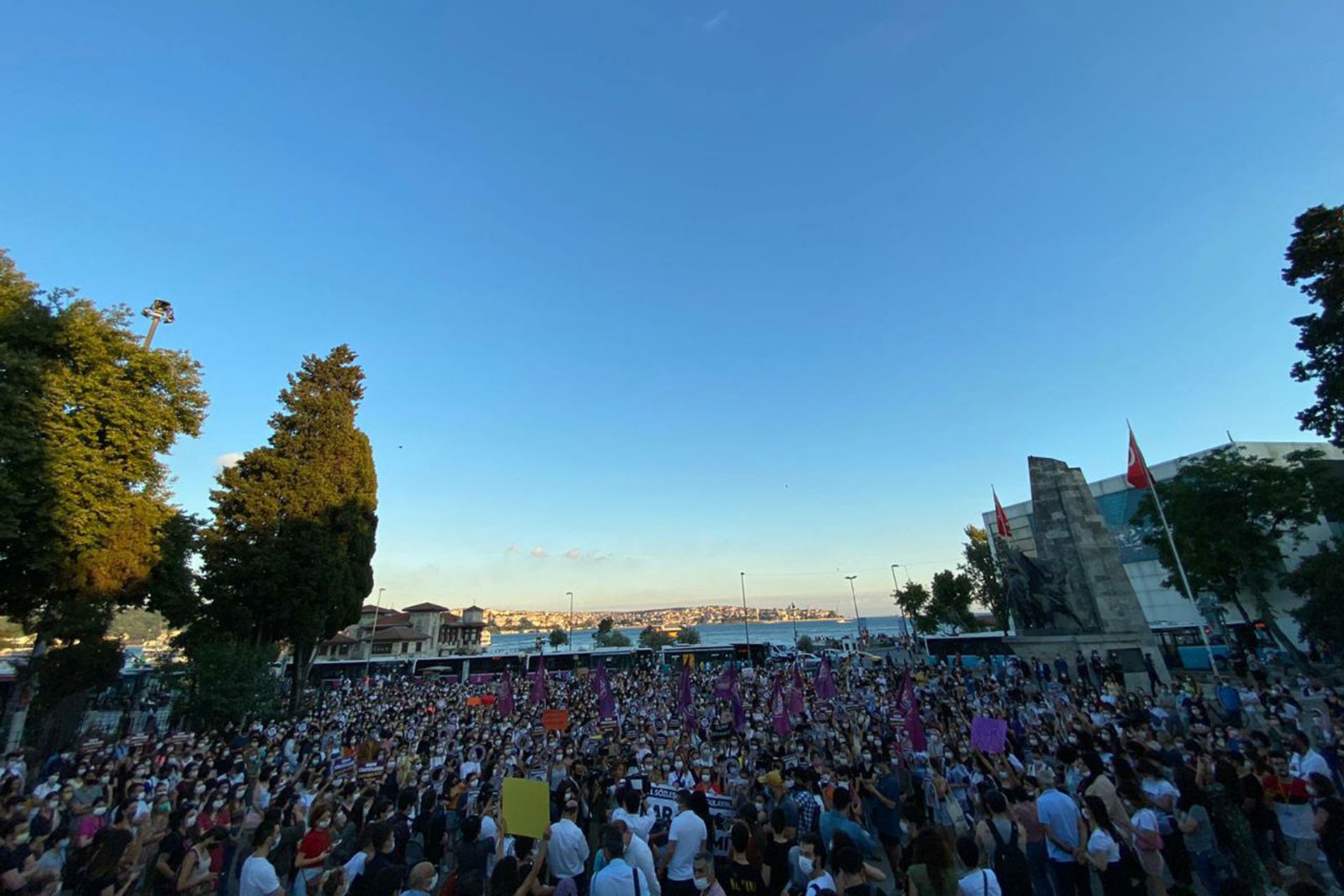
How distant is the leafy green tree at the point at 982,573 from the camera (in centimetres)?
5703

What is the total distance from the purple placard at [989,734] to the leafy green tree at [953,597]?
57.7 meters

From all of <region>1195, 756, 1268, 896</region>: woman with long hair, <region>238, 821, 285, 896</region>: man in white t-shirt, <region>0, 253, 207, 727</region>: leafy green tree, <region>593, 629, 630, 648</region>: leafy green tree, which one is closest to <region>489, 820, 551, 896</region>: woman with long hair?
<region>238, 821, 285, 896</region>: man in white t-shirt

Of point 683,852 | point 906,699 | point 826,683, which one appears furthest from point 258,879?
point 826,683

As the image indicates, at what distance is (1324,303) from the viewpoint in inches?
908

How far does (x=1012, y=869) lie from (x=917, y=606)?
71270 mm

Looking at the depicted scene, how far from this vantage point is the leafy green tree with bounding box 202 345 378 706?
89.4ft

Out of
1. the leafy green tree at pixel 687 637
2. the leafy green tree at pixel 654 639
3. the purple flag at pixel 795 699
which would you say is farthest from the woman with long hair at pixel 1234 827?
the leafy green tree at pixel 687 637

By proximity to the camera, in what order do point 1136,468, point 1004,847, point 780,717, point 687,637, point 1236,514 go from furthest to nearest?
point 687,637 < point 1236,514 < point 1136,468 < point 780,717 < point 1004,847

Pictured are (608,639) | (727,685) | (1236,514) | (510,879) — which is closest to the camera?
(510,879)

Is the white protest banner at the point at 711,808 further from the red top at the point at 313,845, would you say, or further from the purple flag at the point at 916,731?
the purple flag at the point at 916,731

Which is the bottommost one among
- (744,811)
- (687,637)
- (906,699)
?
(906,699)

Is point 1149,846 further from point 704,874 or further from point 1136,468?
point 1136,468

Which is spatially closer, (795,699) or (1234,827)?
(1234,827)

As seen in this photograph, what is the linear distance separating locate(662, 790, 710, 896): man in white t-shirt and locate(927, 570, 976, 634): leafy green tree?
63734 mm
